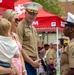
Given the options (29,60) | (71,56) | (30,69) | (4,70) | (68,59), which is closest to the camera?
(71,56)

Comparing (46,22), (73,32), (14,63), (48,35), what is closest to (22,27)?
(14,63)

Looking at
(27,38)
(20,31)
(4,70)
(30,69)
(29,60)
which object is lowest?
(30,69)

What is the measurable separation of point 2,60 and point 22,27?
172 cm

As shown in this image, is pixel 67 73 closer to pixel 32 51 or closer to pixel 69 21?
pixel 69 21

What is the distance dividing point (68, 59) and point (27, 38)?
5.94ft

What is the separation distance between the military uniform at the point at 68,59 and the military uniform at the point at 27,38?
5.37 feet

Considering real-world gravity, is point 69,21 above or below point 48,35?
above

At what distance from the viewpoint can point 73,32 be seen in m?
5.18

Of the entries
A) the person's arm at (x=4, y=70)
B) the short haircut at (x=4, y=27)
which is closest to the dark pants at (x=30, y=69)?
the person's arm at (x=4, y=70)

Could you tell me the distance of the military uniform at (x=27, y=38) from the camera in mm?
6516

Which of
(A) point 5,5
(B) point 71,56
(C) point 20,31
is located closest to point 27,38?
(C) point 20,31

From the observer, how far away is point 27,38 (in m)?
6.53

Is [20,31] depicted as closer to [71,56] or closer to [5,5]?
[5,5]

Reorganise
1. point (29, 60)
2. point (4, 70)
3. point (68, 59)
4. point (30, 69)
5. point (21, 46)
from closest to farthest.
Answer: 1. point (68, 59)
2. point (4, 70)
3. point (21, 46)
4. point (29, 60)
5. point (30, 69)
